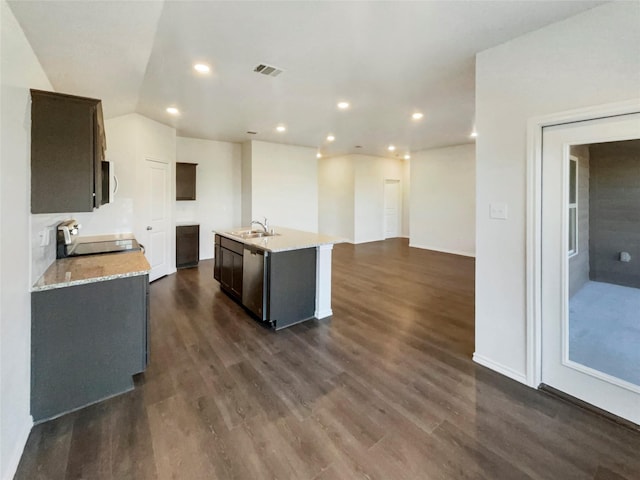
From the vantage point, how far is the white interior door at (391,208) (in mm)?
10125

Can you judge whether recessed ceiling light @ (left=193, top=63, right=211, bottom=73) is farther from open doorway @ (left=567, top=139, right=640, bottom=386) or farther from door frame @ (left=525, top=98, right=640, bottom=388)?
open doorway @ (left=567, top=139, right=640, bottom=386)

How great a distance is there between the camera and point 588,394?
207cm

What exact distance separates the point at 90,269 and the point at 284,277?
5.55 ft

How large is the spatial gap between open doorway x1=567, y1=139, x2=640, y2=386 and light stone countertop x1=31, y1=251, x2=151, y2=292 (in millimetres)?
3199

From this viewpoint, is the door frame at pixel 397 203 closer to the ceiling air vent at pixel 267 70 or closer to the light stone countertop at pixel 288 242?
the light stone countertop at pixel 288 242

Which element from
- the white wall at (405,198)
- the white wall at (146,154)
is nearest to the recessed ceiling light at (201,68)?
the white wall at (146,154)

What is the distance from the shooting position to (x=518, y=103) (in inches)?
89.9

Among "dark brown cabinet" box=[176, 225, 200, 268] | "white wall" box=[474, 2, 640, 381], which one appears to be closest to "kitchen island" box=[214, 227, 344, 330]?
"white wall" box=[474, 2, 640, 381]

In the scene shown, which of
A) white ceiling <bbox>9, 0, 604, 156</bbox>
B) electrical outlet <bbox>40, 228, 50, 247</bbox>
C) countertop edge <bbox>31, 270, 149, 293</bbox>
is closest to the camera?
countertop edge <bbox>31, 270, 149, 293</bbox>

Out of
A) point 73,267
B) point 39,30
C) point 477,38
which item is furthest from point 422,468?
point 39,30

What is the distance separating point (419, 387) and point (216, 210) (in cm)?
589

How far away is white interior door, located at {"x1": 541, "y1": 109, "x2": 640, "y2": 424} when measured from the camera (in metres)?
2.02

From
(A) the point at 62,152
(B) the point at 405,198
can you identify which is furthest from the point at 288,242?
(B) the point at 405,198

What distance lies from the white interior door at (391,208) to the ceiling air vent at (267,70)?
7.25 metres
